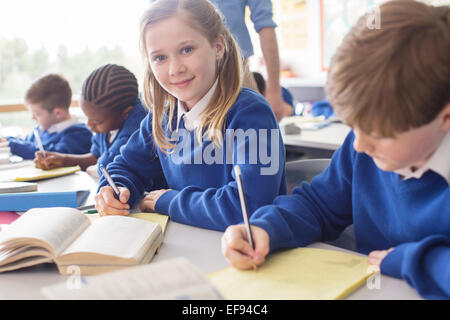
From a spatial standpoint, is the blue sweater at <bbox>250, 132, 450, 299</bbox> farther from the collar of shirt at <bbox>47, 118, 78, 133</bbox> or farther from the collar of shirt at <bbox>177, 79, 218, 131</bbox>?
the collar of shirt at <bbox>47, 118, 78, 133</bbox>

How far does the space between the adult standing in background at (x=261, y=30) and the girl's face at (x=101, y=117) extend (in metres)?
0.62

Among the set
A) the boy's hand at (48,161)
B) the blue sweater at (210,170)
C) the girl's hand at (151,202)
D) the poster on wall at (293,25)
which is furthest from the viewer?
the poster on wall at (293,25)

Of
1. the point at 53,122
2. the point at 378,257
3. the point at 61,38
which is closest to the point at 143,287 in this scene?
the point at 378,257

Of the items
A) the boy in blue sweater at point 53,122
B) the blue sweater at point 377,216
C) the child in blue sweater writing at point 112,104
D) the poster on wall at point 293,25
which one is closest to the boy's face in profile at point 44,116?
the boy in blue sweater at point 53,122

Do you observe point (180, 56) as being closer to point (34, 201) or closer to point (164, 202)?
point (164, 202)

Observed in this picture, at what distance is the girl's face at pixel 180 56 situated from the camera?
1147 mm

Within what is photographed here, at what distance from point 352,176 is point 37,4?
11.8 ft

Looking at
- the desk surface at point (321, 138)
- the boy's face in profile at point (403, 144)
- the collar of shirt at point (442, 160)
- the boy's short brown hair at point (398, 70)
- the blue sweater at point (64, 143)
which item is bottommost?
the desk surface at point (321, 138)

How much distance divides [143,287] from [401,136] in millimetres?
422

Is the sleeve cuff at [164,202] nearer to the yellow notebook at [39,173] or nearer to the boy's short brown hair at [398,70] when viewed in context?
the boy's short brown hair at [398,70]

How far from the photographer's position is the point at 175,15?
1.16 metres

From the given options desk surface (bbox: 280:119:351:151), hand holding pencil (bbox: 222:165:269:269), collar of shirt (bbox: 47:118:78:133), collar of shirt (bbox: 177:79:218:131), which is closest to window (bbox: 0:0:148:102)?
collar of shirt (bbox: 47:118:78:133)

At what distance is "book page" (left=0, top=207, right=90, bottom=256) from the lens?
0.81 m

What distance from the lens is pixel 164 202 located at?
1.10 metres
